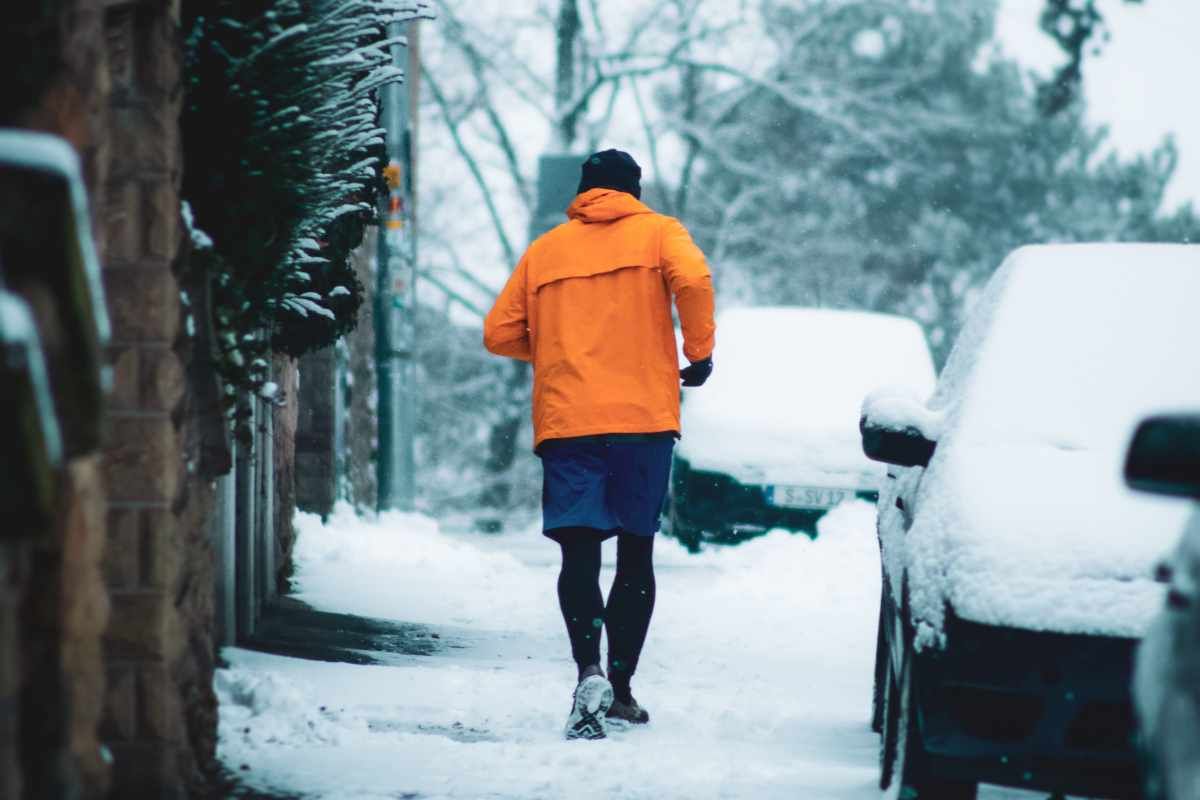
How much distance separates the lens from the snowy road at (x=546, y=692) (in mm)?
4914

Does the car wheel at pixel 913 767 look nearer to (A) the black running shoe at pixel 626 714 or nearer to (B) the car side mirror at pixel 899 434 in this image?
(B) the car side mirror at pixel 899 434

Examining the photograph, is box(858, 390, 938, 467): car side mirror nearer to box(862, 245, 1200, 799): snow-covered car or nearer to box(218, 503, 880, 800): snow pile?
box(862, 245, 1200, 799): snow-covered car

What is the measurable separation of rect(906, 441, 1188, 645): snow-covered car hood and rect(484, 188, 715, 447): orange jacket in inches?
59.6

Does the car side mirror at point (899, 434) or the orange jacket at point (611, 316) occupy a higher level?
the orange jacket at point (611, 316)

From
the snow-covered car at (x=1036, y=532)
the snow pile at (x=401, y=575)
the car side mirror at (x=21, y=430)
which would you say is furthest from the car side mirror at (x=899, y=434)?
the snow pile at (x=401, y=575)

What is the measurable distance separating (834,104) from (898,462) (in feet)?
80.6

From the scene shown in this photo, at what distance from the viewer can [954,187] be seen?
114 ft

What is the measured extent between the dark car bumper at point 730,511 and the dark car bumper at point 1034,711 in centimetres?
701

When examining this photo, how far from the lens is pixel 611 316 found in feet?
19.2

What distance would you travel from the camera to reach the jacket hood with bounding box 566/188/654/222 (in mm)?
5941

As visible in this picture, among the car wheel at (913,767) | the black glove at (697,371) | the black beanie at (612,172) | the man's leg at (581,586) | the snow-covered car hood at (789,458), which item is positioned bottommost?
the car wheel at (913,767)

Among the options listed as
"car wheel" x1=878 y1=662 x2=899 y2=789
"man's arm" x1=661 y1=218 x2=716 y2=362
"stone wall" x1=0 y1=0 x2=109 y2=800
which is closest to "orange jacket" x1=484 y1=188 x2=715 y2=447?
"man's arm" x1=661 y1=218 x2=716 y2=362

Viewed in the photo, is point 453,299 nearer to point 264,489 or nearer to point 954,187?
point 954,187

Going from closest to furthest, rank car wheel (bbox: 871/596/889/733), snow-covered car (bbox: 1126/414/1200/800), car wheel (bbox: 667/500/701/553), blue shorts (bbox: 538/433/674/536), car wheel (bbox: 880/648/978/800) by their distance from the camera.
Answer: snow-covered car (bbox: 1126/414/1200/800) → car wheel (bbox: 880/648/978/800) → car wheel (bbox: 871/596/889/733) → blue shorts (bbox: 538/433/674/536) → car wheel (bbox: 667/500/701/553)
